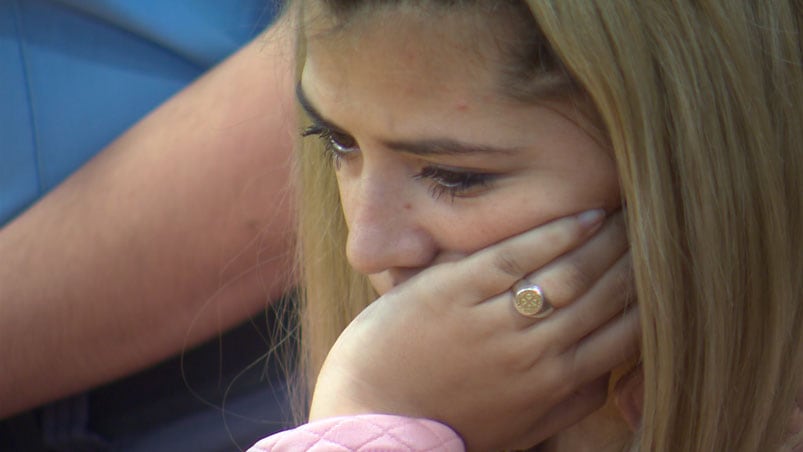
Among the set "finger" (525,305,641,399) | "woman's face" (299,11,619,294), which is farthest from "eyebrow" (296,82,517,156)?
"finger" (525,305,641,399)

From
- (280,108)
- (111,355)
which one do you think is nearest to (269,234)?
(280,108)

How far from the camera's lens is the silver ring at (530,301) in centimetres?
109

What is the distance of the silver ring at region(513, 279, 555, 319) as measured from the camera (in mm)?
1095

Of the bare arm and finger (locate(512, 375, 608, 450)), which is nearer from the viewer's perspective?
finger (locate(512, 375, 608, 450))

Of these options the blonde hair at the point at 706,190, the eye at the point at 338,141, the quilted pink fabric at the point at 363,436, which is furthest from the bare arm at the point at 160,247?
the blonde hair at the point at 706,190

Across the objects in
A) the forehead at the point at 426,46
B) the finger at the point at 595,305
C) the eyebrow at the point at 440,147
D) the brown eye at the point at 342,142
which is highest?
the forehead at the point at 426,46

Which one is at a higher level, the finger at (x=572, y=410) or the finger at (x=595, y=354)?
the finger at (x=595, y=354)

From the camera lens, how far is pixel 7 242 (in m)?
1.72

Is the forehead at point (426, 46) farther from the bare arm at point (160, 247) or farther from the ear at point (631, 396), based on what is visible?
the bare arm at point (160, 247)

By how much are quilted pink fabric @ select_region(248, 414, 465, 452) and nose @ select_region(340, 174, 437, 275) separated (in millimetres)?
147

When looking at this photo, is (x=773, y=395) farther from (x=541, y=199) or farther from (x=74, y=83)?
(x=74, y=83)

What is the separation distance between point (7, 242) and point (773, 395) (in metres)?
1.13

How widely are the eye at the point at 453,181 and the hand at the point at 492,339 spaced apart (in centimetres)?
6

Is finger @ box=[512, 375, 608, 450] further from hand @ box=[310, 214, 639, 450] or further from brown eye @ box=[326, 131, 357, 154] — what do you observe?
brown eye @ box=[326, 131, 357, 154]
